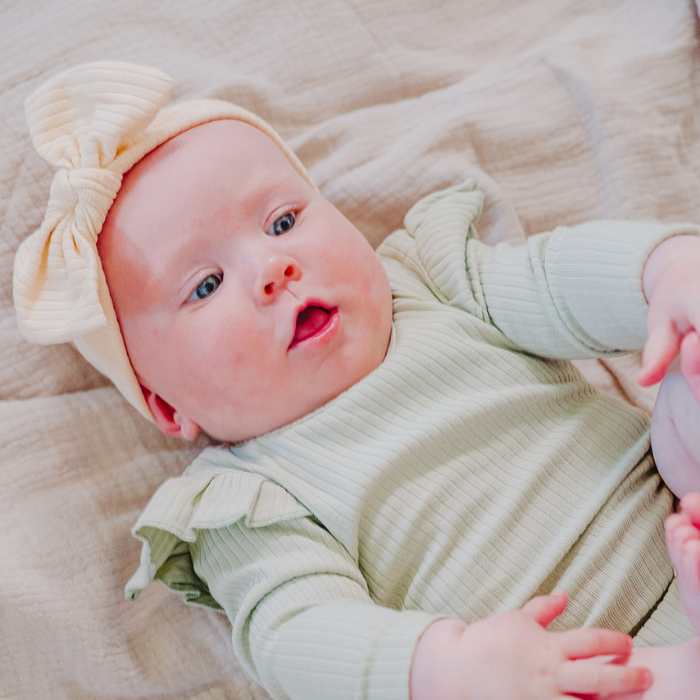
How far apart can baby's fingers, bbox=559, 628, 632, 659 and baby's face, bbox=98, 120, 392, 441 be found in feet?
1.47

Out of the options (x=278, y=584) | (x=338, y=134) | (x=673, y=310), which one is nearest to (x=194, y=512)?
(x=278, y=584)

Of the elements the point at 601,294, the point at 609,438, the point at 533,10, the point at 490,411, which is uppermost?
the point at 533,10

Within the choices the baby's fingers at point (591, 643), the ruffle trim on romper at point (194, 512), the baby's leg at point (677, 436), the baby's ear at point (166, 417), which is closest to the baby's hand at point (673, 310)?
the baby's leg at point (677, 436)

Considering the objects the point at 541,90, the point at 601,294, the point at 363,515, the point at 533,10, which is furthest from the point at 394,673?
the point at 533,10

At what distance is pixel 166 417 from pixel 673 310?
75 centimetres

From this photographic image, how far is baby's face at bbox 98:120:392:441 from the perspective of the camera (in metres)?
0.98

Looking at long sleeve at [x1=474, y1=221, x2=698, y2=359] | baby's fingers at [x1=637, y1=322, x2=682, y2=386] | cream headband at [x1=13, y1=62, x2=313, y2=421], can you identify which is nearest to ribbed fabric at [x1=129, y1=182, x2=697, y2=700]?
long sleeve at [x1=474, y1=221, x2=698, y2=359]

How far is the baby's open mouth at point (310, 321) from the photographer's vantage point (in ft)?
3.33

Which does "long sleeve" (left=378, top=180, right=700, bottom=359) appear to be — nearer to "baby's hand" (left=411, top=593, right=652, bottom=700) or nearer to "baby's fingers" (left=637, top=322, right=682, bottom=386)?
"baby's fingers" (left=637, top=322, right=682, bottom=386)

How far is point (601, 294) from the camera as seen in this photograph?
0.99m

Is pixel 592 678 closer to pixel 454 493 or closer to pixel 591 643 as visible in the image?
pixel 591 643

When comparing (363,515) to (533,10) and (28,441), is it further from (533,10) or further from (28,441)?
(533,10)

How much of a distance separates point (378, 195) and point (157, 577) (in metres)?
0.75

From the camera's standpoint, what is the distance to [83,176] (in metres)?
0.99
